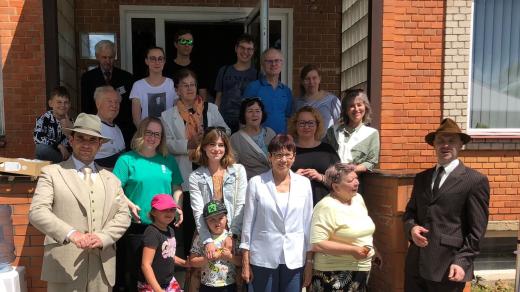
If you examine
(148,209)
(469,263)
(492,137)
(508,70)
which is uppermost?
(508,70)

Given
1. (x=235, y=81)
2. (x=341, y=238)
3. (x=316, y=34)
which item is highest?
(x=316, y=34)

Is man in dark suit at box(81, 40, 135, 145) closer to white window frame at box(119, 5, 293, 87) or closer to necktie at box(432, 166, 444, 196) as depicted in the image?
white window frame at box(119, 5, 293, 87)

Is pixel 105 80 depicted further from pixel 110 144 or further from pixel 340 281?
pixel 340 281

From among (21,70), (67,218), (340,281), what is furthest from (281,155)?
(21,70)

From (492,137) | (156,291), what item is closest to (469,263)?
(156,291)

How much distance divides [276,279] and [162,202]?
995mm

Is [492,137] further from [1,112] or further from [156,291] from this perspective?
[1,112]

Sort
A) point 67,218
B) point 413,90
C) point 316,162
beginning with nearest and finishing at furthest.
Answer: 1. point 67,218
2. point 316,162
3. point 413,90

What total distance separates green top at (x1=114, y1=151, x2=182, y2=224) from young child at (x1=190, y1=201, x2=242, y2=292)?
1.51 ft

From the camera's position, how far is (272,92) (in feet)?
14.7

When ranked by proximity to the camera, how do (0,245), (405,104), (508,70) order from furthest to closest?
(508,70) → (405,104) → (0,245)

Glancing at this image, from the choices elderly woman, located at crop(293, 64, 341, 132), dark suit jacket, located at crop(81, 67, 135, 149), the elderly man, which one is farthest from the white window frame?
the elderly man

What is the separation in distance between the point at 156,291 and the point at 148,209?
617mm

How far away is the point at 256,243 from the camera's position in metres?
3.28
